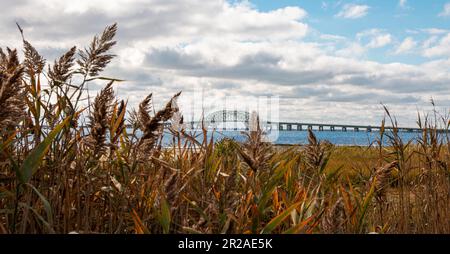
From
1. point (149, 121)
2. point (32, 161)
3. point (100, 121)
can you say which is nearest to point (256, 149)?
point (149, 121)

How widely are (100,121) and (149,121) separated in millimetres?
247

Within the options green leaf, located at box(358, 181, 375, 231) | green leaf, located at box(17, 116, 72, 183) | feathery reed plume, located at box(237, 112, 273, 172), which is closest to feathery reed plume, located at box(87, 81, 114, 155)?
green leaf, located at box(17, 116, 72, 183)

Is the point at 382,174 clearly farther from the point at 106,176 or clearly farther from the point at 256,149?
the point at 106,176

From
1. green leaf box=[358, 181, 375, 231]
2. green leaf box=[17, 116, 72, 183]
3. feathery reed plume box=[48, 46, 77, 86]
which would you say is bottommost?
green leaf box=[358, 181, 375, 231]

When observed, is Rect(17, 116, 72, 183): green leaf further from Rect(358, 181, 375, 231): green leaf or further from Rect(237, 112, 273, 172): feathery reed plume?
Rect(358, 181, 375, 231): green leaf

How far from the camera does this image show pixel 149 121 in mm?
1937

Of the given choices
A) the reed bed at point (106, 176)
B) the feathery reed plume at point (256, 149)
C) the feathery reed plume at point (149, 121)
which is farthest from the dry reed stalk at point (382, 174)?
the feathery reed plume at point (149, 121)

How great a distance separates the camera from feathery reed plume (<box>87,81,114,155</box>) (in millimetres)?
2033

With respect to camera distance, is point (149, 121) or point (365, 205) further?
point (365, 205)

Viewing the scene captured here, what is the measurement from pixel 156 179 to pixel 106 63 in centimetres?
68

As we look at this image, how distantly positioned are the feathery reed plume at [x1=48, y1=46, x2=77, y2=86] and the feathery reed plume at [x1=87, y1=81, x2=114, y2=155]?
311 mm

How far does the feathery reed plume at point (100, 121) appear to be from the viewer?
203 centimetres

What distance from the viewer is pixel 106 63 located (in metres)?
2.31
